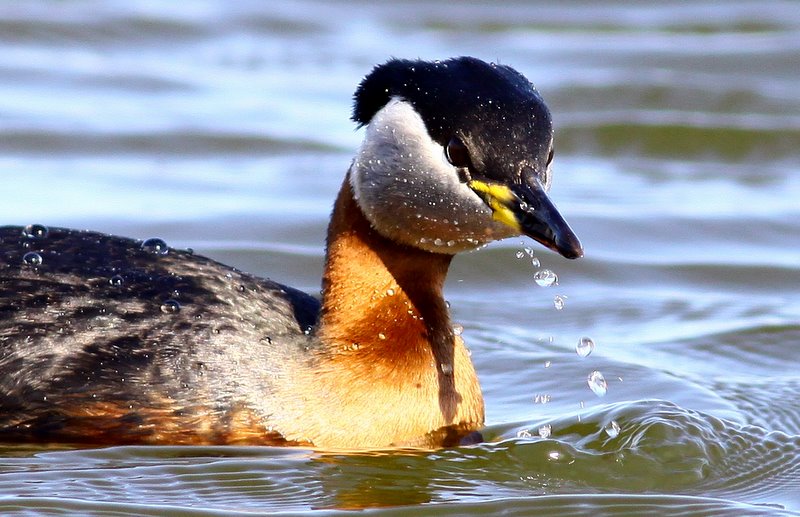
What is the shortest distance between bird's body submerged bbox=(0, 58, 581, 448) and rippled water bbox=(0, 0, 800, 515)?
0.71 feet

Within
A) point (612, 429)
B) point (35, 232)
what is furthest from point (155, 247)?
point (612, 429)

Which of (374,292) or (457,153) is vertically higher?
(457,153)

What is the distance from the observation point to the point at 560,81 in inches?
750

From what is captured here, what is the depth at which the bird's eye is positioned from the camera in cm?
814

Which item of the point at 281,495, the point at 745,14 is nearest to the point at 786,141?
the point at 745,14

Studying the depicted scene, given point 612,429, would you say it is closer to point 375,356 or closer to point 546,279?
point 546,279

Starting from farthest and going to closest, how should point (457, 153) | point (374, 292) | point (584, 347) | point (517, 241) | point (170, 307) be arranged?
point (517, 241)
point (584, 347)
point (374, 292)
point (170, 307)
point (457, 153)

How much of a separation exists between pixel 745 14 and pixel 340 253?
48.7 feet

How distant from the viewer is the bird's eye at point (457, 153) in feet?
26.7

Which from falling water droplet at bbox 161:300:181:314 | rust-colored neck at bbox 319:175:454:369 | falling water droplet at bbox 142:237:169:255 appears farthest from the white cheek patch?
falling water droplet at bbox 142:237:169:255

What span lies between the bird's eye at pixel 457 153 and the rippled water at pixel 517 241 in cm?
123

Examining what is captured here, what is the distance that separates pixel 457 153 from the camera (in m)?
8.17

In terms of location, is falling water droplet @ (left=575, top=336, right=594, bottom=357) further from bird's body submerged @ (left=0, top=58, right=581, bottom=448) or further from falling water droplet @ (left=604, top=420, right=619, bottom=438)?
bird's body submerged @ (left=0, top=58, right=581, bottom=448)

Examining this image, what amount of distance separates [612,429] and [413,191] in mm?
1989
